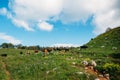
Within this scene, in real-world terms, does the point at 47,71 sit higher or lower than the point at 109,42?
lower

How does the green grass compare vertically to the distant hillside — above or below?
below

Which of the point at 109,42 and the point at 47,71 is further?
the point at 109,42

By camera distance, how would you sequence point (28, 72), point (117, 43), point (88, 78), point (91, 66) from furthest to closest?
point (117, 43)
point (91, 66)
point (28, 72)
point (88, 78)

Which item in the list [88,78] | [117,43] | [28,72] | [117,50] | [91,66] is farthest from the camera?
[117,43]

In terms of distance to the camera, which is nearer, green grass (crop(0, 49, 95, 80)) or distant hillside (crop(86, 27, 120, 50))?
green grass (crop(0, 49, 95, 80))

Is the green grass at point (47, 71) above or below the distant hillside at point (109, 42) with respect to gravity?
below

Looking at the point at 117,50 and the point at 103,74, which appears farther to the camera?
the point at 117,50

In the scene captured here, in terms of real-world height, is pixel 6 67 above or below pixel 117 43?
A: below

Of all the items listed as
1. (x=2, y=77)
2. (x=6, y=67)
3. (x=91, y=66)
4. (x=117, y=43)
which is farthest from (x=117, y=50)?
(x=2, y=77)

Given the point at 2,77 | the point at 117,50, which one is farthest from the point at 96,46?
the point at 2,77

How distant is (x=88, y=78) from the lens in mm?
41031

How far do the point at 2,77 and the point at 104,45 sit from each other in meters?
35.7

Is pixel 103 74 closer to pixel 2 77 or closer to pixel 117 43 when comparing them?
pixel 2 77

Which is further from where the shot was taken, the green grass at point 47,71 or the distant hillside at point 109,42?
the distant hillside at point 109,42
